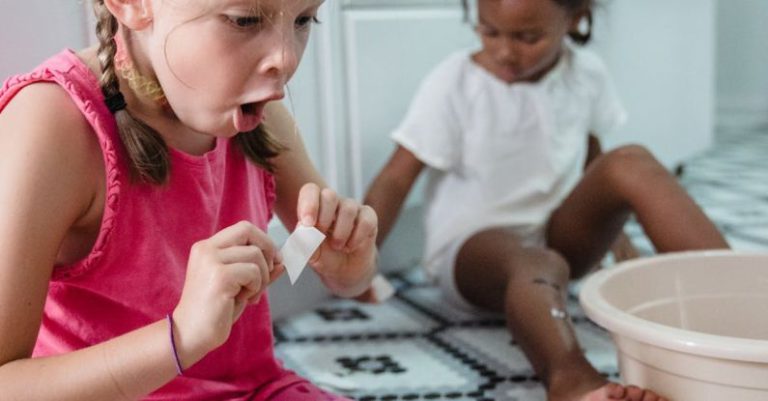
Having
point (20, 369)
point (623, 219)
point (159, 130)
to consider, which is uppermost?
point (159, 130)

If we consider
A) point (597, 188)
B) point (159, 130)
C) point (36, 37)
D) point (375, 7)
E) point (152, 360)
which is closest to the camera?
point (152, 360)

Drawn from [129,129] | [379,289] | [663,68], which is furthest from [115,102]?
[663,68]

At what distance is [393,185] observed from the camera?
1.14m

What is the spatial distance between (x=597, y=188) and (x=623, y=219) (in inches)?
2.9

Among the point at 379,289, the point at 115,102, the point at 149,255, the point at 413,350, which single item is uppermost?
the point at 115,102

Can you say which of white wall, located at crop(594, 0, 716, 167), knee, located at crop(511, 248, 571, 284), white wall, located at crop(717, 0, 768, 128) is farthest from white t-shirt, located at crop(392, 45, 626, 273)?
white wall, located at crop(717, 0, 768, 128)

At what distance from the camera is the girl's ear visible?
1.85ft

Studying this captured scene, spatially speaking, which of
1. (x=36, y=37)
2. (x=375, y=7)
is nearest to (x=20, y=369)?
(x=36, y=37)

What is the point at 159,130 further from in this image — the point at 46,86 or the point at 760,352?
the point at 760,352

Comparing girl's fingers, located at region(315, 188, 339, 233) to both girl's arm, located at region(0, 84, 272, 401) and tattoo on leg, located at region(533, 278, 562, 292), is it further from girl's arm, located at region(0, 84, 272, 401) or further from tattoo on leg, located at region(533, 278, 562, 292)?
Answer: tattoo on leg, located at region(533, 278, 562, 292)

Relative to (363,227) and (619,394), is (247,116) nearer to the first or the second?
(363,227)

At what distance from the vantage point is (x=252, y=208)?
701 mm

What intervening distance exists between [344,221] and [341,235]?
0.01 m

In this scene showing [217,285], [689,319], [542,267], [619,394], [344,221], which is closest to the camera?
[217,285]
